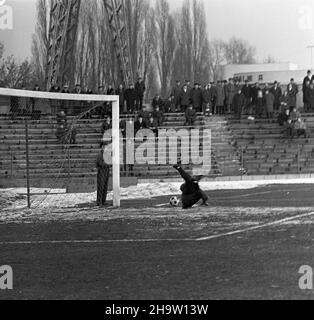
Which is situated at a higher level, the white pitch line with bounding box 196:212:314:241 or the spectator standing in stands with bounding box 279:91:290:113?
the spectator standing in stands with bounding box 279:91:290:113

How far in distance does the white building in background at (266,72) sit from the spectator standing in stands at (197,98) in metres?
16.2

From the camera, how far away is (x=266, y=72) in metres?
51.0

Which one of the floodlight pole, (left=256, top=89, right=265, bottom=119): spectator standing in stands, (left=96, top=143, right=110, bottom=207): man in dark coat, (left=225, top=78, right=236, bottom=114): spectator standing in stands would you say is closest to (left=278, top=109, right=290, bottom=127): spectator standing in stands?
(left=256, top=89, right=265, bottom=119): spectator standing in stands

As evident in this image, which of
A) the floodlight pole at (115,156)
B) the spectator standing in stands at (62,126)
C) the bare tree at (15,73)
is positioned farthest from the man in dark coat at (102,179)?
the bare tree at (15,73)

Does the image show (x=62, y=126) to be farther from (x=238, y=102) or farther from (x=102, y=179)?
(x=238, y=102)

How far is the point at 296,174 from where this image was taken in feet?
103

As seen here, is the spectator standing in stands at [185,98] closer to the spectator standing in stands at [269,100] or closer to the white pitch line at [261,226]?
the spectator standing in stands at [269,100]

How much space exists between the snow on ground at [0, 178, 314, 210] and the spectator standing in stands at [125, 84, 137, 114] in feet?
23.1

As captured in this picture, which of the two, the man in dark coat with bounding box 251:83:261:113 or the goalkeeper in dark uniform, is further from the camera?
the man in dark coat with bounding box 251:83:261:113

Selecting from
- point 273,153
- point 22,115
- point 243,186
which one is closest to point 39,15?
point 273,153

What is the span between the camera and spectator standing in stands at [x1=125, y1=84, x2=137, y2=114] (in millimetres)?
33906

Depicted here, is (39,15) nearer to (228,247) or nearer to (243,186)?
(243,186)

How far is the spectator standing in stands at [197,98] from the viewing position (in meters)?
34.2

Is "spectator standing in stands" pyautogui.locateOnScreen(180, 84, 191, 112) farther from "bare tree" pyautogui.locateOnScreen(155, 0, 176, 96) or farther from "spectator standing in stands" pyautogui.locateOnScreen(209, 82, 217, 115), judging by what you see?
"bare tree" pyautogui.locateOnScreen(155, 0, 176, 96)
